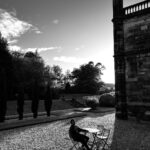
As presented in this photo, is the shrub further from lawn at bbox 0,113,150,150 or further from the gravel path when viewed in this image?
the gravel path

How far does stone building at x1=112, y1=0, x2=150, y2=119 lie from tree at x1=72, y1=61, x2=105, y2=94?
1519 inches

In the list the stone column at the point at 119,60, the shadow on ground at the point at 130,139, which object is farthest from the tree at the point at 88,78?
the shadow on ground at the point at 130,139

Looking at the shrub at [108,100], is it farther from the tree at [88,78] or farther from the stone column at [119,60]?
the tree at [88,78]

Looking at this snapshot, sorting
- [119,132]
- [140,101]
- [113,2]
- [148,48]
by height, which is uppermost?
[113,2]

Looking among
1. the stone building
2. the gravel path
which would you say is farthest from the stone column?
the gravel path

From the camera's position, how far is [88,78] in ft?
193

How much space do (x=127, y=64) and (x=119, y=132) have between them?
23.7 feet

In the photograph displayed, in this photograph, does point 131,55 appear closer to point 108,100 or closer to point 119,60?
point 119,60

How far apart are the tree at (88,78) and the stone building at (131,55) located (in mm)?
38580

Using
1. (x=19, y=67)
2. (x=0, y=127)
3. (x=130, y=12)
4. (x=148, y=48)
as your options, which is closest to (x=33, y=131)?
(x=0, y=127)

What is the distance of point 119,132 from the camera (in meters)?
12.3

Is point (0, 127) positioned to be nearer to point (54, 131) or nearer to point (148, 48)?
point (54, 131)

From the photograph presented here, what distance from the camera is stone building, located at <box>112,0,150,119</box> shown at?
637 inches

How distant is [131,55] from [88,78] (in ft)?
137
